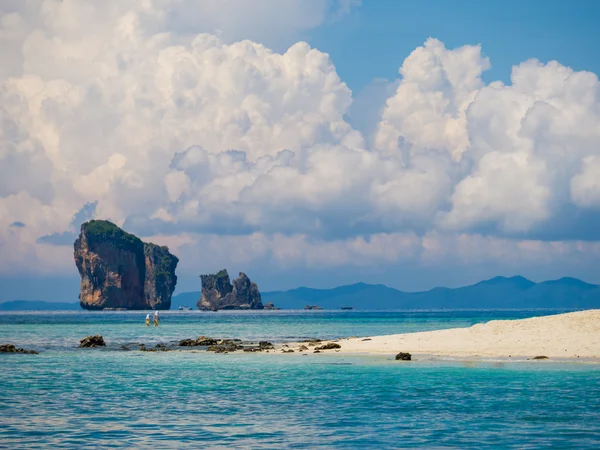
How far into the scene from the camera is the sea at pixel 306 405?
26.2 meters

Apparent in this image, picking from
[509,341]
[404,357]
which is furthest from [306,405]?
[509,341]

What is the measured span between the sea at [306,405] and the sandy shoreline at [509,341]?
4143 mm

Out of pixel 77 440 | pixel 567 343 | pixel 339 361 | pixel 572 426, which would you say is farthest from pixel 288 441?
pixel 567 343

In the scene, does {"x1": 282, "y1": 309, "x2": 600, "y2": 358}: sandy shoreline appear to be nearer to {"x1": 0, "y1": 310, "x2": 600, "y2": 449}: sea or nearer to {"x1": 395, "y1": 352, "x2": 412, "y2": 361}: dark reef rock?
{"x1": 395, "y1": 352, "x2": 412, "y2": 361}: dark reef rock

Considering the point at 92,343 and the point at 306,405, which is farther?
the point at 92,343

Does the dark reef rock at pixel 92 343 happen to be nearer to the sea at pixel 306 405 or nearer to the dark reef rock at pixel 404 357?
the sea at pixel 306 405

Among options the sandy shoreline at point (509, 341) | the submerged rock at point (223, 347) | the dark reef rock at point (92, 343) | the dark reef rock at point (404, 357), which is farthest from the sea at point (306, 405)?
the dark reef rock at point (92, 343)

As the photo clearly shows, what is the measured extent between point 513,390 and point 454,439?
13.0m

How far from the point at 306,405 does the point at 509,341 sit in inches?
1158

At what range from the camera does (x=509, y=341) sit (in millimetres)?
59000

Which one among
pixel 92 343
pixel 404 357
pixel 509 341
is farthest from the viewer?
pixel 92 343

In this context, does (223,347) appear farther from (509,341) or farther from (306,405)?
(306,405)

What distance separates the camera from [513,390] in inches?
1484

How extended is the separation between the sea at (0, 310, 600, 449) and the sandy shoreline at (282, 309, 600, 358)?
13.6ft
